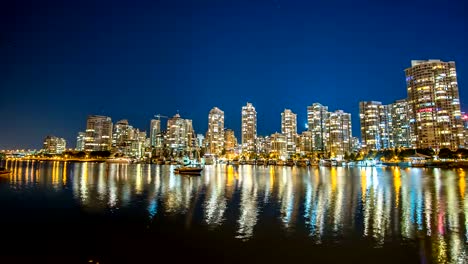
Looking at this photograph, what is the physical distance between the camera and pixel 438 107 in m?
163

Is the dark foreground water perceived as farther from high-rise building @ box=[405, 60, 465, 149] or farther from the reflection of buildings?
high-rise building @ box=[405, 60, 465, 149]

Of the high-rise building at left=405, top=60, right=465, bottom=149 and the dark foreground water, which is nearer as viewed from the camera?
the dark foreground water

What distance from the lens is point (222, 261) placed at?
11.6m

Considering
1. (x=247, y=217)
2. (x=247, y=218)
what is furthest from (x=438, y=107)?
(x=247, y=218)

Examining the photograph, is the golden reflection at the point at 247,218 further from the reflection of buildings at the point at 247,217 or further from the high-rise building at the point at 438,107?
the high-rise building at the point at 438,107

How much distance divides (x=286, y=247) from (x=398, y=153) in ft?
583

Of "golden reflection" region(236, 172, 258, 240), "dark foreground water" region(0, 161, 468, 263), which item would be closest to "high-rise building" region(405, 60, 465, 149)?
"dark foreground water" region(0, 161, 468, 263)

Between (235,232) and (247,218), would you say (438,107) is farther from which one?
(235,232)

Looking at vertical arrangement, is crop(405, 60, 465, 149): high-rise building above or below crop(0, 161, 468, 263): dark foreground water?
above

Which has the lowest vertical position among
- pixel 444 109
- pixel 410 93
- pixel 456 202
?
pixel 456 202

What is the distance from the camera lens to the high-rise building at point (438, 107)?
161625mm

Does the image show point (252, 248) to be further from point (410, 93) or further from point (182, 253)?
point (410, 93)

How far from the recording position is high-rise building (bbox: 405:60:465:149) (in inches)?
6363

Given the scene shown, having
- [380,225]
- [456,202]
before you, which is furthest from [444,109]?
[380,225]
